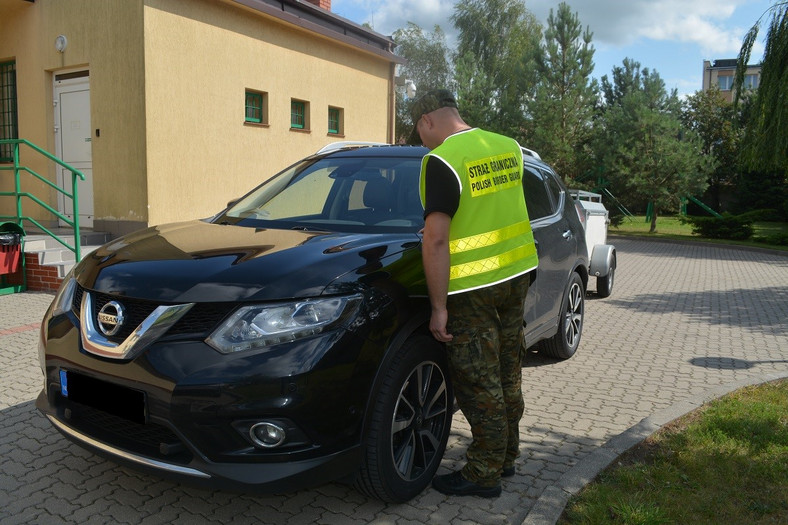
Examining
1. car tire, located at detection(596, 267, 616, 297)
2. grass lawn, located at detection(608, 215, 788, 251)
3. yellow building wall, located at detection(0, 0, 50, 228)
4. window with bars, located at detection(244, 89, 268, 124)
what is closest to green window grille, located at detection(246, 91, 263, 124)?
window with bars, located at detection(244, 89, 268, 124)

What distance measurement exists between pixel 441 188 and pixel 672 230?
92.2 feet

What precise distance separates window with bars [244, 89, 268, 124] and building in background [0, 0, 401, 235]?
3 centimetres

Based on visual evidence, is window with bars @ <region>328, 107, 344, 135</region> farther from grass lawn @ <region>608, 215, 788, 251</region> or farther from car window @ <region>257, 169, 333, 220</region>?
grass lawn @ <region>608, 215, 788, 251</region>

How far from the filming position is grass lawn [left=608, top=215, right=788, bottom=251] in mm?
22062

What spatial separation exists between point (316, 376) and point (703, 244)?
21866mm

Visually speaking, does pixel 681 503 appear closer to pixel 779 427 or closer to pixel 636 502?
pixel 636 502

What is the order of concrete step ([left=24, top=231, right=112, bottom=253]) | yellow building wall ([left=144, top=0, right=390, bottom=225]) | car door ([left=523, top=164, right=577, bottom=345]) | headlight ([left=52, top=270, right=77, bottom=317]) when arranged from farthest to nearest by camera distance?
yellow building wall ([left=144, top=0, right=390, bottom=225]) < concrete step ([left=24, top=231, right=112, bottom=253]) < car door ([left=523, top=164, right=577, bottom=345]) < headlight ([left=52, top=270, right=77, bottom=317])

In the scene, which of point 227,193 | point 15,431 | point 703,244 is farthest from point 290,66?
point 703,244

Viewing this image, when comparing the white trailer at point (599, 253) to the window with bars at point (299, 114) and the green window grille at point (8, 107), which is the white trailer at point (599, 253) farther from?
the green window grille at point (8, 107)

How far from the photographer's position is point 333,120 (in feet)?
53.5

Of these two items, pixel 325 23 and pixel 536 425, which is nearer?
pixel 536 425

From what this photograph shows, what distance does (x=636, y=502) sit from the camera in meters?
3.27

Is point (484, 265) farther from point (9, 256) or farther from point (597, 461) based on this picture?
point (9, 256)

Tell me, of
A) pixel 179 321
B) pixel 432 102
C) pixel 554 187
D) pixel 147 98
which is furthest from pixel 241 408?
pixel 147 98
